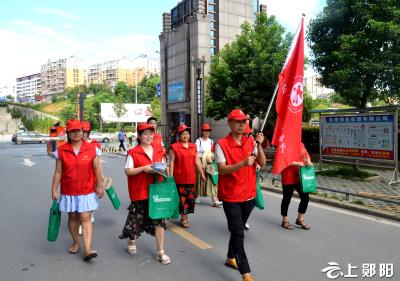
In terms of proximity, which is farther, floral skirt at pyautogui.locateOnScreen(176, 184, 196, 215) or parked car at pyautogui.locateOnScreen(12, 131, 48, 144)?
parked car at pyautogui.locateOnScreen(12, 131, 48, 144)

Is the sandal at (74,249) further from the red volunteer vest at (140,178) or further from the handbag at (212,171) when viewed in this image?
the handbag at (212,171)

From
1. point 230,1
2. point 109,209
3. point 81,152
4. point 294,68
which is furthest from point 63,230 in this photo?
point 230,1

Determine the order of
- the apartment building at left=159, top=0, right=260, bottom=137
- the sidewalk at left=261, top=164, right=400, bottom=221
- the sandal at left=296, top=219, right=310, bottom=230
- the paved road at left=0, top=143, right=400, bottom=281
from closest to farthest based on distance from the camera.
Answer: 1. the paved road at left=0, top=143, right=400, bottom=281
2. the sandal at left=296, top=219, right=310, bottom=230
3. the sidewalk at left=261, top=164, right=400, bottom=221
4. the apartment building at left=159, top=0, right=260, bottom=137

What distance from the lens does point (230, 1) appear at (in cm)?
3175

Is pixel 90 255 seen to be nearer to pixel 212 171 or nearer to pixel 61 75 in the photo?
pixel 212 171

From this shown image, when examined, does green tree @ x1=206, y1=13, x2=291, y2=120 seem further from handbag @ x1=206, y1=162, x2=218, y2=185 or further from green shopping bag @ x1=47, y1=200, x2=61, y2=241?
green shopping bag @ x1=47, y1=200, x2=61, y2=241

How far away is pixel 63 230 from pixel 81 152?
87.2 inches

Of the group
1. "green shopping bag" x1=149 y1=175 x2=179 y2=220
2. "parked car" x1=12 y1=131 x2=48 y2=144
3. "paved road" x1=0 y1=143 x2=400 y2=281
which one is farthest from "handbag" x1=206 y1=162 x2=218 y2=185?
"parked car" x1=12 y1=131 x2=48 y2=144

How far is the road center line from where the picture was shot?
17.2ft

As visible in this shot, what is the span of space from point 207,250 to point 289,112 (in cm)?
211

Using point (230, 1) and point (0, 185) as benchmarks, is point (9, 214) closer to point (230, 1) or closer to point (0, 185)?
point (0, 185)

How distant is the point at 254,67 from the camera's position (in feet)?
53.0

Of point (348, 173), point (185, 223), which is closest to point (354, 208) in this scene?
point (185, 223)

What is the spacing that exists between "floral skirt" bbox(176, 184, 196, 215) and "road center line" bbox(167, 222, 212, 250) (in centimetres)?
29
